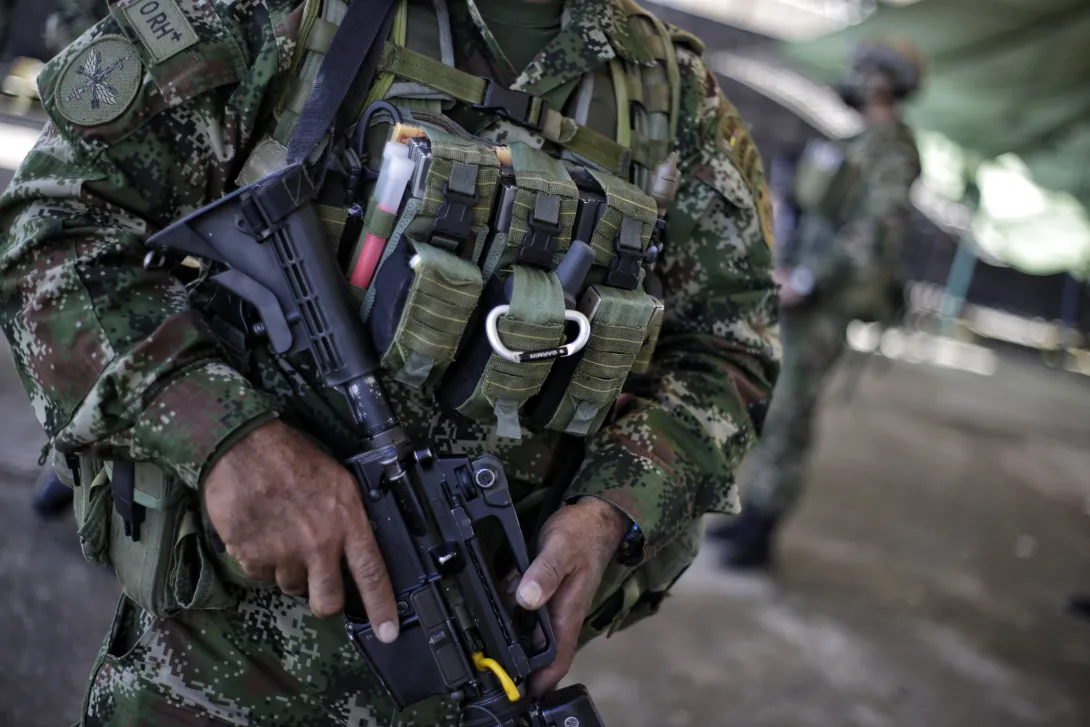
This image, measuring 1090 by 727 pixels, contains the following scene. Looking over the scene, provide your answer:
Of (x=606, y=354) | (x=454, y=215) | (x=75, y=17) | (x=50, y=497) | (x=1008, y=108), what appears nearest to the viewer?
(x=454, y=215)

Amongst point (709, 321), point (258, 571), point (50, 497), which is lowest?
point (50, 497)

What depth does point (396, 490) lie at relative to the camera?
1.00 m

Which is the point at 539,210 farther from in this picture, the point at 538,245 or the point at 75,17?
the point at 75,17

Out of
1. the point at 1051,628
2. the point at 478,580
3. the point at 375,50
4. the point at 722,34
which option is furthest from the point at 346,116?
the point at 722,34

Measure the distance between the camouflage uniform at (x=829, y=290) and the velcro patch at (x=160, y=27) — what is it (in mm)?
2921

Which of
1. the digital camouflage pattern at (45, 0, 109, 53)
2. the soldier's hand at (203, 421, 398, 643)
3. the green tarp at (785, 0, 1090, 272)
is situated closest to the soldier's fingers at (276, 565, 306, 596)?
the soldier's hand at (203, 421, 398, 643)

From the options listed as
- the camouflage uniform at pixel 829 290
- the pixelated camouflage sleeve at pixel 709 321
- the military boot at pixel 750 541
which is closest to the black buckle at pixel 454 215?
the pixelated camouflage sleeve at pixel 709 321

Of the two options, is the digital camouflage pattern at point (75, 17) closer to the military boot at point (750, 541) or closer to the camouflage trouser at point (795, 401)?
the camouflage trouser at point (795, 401)

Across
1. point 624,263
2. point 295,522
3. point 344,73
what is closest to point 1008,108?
point 624,263

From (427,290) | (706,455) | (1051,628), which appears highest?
(427,290)

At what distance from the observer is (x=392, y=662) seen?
3.25 ft

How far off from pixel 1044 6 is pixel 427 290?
21.5ft

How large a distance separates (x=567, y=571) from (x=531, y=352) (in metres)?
0.25

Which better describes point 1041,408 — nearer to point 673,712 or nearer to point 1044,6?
point 1044,6
